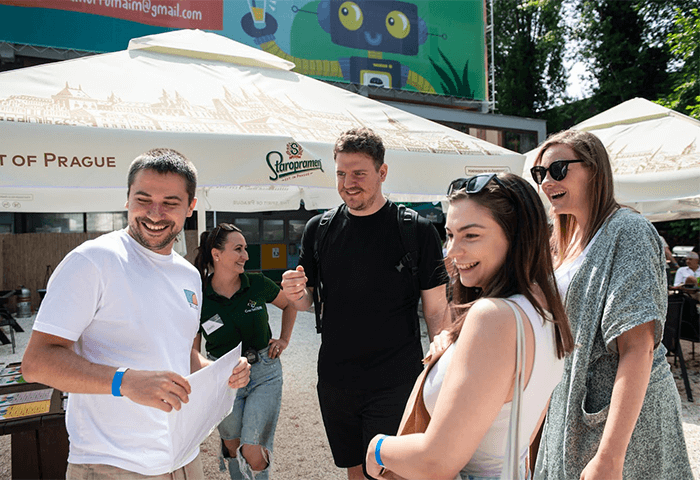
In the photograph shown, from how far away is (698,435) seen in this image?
14.8 feet

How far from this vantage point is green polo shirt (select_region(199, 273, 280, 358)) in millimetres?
3303

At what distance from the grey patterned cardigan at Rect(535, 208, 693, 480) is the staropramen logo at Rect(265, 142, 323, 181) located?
1816 mm

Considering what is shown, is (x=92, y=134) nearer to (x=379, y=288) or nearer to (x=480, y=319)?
(x=379, y=288)

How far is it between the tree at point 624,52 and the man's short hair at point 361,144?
79.8 feet

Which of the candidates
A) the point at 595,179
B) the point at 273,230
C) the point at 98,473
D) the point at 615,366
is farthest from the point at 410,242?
the point at 273,230

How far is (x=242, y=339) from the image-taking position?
335cm

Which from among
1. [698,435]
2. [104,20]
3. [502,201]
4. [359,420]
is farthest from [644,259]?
[104,20]

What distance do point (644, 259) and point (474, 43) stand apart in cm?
2047

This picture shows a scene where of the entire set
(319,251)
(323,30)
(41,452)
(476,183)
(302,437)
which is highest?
(323,30)

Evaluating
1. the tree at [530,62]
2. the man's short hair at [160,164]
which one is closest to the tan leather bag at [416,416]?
the man's short hair at [160,164]

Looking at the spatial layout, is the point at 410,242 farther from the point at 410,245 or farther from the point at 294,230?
the point at 294,230

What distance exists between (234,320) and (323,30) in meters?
15.9

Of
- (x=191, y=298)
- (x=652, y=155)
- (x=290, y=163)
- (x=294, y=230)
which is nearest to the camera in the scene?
(x=191, y=298)

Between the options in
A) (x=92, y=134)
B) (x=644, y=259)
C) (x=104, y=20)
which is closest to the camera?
(x=644, y=259)
